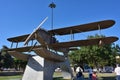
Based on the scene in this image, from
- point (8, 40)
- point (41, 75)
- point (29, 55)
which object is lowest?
point (41, 75)

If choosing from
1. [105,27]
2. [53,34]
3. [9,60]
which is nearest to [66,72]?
[53,34]

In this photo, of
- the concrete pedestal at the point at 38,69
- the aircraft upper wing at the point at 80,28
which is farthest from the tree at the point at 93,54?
the concrete pedestal at the point at 38,69

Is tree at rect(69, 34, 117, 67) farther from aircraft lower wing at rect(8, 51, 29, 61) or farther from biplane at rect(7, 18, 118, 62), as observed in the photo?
aircraft lower wing at rect(8, 51, 29, 61)

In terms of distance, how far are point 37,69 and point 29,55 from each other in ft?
5.88

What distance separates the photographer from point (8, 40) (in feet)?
90.9

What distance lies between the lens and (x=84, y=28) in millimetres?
23391

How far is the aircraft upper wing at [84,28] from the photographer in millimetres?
21450

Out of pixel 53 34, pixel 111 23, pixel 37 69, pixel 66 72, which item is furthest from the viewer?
pixel 66 72

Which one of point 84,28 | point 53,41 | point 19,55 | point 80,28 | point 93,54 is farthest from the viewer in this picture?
point 93,54

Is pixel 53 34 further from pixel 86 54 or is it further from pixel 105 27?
pixel 86 54

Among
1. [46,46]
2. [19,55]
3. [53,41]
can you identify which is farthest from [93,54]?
[19,55]

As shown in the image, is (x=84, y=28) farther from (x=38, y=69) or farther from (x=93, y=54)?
(x=93, y=54)

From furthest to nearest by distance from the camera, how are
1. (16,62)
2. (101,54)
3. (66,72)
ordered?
(16,62), (101,54), (66,72)

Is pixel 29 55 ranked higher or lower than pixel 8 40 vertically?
lower
